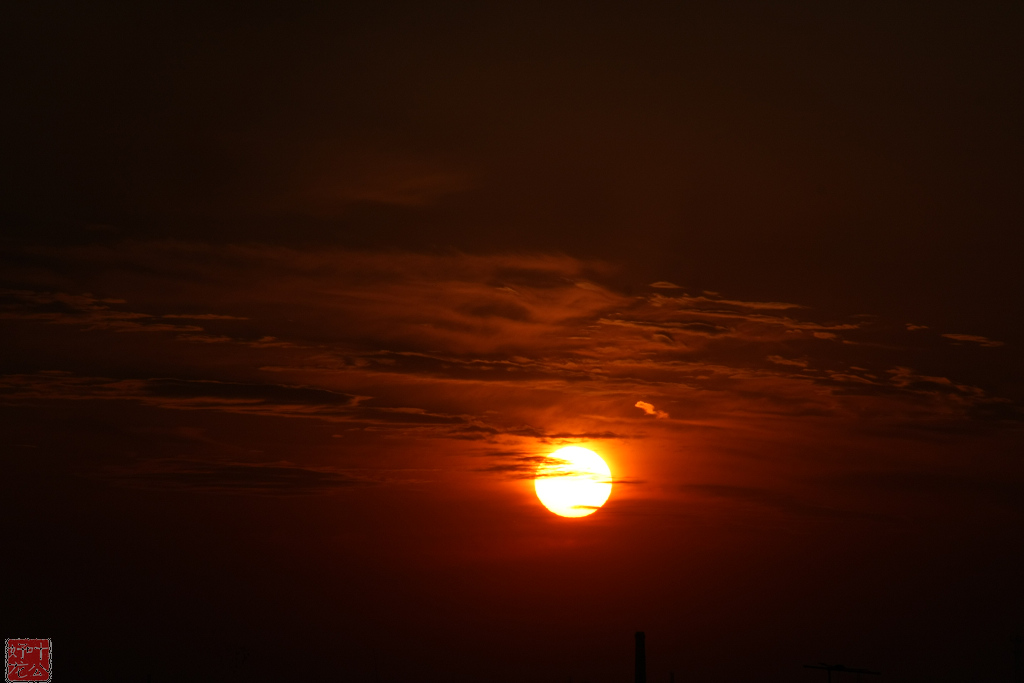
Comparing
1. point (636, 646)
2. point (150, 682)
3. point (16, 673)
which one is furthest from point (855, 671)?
point (150, 682)

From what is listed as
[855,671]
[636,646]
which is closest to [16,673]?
[636,646]

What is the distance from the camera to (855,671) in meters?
54.3

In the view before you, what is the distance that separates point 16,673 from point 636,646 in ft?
119

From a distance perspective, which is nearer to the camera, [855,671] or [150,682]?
[855,671]

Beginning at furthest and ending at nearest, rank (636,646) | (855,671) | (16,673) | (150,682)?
(150,682), (855,671), (16,673), (636,646)

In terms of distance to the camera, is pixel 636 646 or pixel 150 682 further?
pixel 150 682

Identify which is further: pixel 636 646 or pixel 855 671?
pixel 855 671

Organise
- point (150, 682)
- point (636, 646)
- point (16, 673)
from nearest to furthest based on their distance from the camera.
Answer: point (636, 646)
point (16, 673)
point (150, 682)

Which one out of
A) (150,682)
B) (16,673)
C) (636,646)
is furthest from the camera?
(150,682)

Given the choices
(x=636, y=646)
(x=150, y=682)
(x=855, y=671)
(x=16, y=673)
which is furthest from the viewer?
(x=150, y=682)

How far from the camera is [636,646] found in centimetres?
2612

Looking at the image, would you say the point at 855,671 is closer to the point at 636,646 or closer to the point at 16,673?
the point at 636,646

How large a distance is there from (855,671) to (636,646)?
34289 mm

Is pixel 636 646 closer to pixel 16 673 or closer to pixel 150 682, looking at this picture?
pixel 16 673
